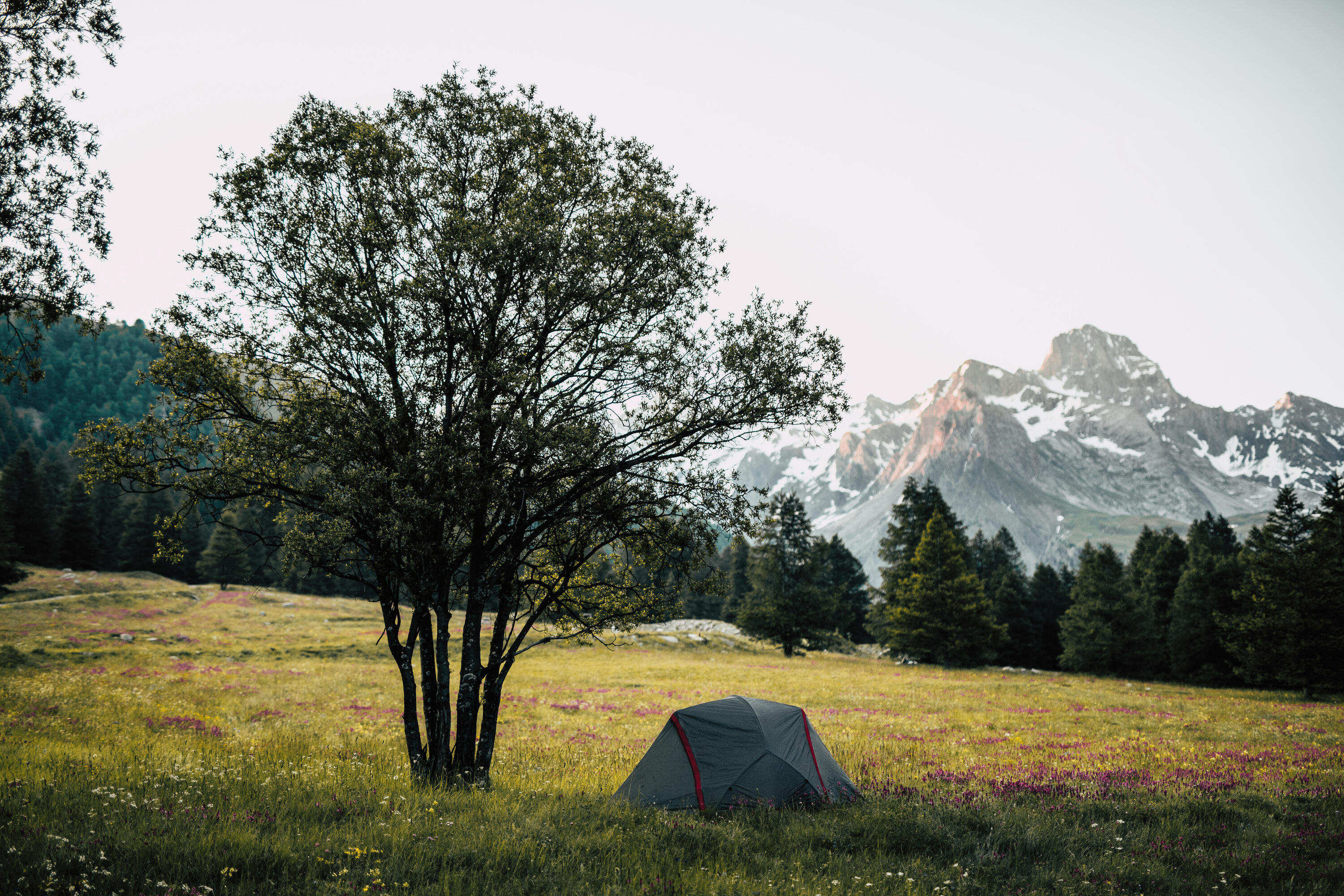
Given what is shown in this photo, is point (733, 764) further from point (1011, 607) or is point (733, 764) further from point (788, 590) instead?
point (1011, 607)

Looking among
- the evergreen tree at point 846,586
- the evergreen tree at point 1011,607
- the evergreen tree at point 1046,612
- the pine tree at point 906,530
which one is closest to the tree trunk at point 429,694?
the pine tree at point 906,530

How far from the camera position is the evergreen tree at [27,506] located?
72.0 metres

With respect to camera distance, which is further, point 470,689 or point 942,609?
point 942,609

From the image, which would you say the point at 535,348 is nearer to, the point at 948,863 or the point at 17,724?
the point at 948,863

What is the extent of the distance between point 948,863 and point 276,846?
8.81m

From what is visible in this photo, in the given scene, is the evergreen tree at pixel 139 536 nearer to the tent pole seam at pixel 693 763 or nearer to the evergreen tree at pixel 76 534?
the evergreen tree at pixel 76 534

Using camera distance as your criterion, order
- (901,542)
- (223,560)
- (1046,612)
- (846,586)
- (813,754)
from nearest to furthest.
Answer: (813,754) < (901,542) < (223,560) < (1046,612) < (846,586)

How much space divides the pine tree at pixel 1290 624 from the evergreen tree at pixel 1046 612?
23.1m

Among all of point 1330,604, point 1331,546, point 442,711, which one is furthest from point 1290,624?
point 442,711

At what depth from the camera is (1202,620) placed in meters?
52.9

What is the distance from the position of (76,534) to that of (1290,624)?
4484 inches

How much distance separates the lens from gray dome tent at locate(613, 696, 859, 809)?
11.8 metres

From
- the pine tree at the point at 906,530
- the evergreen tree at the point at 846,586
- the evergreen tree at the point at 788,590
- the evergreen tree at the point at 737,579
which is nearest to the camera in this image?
the pine tree at the point at 906,530

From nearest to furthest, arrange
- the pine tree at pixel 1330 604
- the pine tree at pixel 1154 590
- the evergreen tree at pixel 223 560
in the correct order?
the pine tree at pixel 1330 604
the pine tree at pixel 1154 590
the evergreen tree at pixel 223 560
